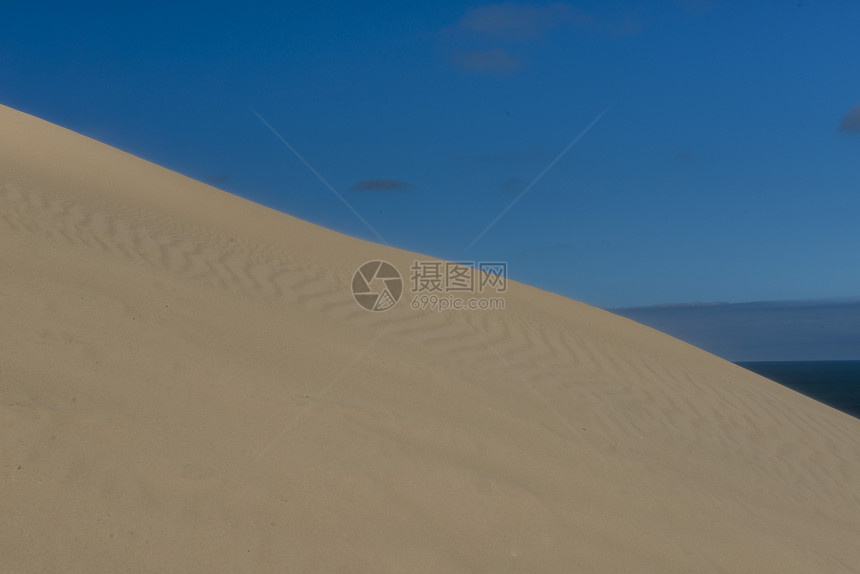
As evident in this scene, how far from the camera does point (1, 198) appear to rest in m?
7.91

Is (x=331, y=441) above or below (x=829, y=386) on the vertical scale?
below

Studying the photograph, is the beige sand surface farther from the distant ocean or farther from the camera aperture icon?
the distant ocean

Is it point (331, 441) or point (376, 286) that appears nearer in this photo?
point (331, 441)

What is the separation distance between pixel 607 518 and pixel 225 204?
1292cm

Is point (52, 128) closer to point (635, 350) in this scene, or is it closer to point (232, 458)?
point (635, 350)

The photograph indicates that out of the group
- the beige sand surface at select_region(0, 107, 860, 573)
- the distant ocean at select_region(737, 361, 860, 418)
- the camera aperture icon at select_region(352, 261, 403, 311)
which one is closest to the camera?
the beige sand surface at select_region(0, 107, 860, 573)

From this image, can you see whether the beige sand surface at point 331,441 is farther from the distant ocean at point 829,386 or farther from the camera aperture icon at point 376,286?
the distant ocean at point 829,386

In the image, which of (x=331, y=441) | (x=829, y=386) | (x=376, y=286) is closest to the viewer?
(x=331, y=441)

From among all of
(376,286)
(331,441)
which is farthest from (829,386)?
(331,441)

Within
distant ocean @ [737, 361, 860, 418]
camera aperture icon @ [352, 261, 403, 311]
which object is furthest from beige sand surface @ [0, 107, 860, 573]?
distant ocean @ [737, 361, 860, 418]

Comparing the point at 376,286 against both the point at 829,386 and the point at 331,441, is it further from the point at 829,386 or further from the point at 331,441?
the point at 829,386

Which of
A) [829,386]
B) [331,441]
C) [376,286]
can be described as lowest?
[331,441]

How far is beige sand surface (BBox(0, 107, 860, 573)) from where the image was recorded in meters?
3.08

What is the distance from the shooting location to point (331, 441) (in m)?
4.05
